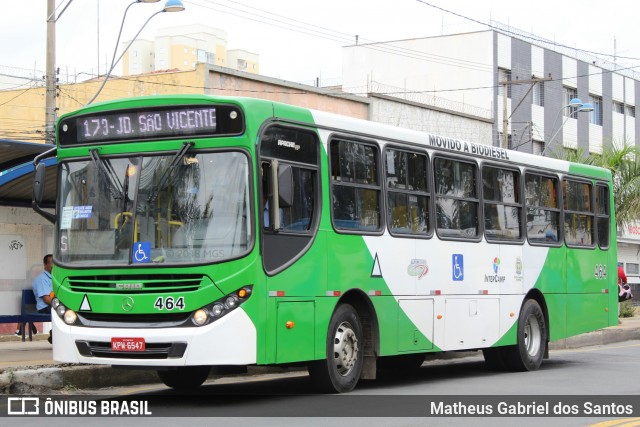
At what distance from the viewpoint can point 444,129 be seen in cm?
3994

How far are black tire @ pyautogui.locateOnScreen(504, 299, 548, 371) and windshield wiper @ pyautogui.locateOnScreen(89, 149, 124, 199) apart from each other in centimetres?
728

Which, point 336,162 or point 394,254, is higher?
point 336,162

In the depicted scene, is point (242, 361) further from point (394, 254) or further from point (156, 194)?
point (394, 254)

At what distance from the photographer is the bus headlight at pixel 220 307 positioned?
10.8 metres

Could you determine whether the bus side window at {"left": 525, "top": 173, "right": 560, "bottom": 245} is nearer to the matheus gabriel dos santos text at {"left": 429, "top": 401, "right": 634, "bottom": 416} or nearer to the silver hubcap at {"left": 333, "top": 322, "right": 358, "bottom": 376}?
the silver hubcap at {"left": 333, "top": 322, "right": 358, "bottom": 376}

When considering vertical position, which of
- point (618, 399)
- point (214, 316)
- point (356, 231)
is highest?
point (356, 231)

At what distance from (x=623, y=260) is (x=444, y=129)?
19579 millimetres

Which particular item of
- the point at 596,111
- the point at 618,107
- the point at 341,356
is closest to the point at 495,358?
the point at 341,356

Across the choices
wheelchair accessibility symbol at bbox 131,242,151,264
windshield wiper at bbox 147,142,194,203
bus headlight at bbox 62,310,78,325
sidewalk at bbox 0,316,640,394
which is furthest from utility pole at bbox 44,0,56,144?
wheelchair accessibility symbol at bbox 131,242,151,264

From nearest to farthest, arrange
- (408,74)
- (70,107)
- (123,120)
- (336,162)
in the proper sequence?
1. (123,120)
2. (336,162)
3. (70,107)
4. (408,74)

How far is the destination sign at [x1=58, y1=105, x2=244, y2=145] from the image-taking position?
440 inches

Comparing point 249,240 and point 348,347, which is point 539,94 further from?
point 249,240

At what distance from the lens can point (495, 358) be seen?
16719 millimetres

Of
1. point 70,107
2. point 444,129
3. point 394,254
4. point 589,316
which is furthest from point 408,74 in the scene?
point 394,254
